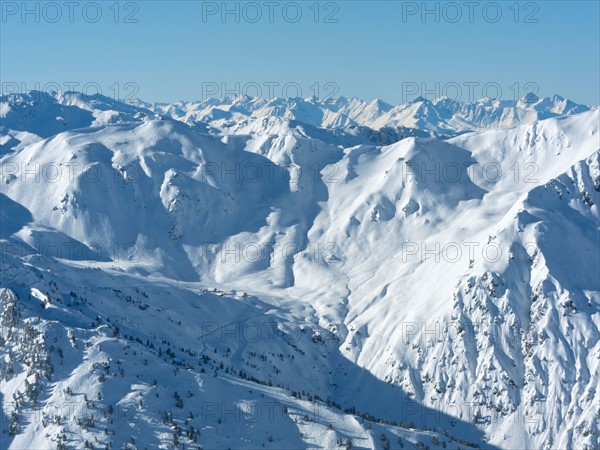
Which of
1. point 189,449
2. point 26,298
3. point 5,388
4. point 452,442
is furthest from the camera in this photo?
point 26,298

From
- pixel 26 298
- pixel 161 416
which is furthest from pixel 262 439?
pixel 26 298

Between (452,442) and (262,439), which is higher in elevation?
(262,439)

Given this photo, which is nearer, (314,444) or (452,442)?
(314,444)

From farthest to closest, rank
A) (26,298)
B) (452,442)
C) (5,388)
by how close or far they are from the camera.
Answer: (26,298) < (452,442) < (5,388)

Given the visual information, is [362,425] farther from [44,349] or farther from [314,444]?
[44,349]

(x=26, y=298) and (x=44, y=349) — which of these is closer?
(x=44, y=349)

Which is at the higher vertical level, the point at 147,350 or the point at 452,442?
the point at 147,350

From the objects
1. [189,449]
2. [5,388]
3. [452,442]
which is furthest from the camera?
[452,442]

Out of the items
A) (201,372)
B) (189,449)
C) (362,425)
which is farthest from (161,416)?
(362,425)

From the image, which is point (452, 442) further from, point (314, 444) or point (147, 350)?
point (147, 350)
